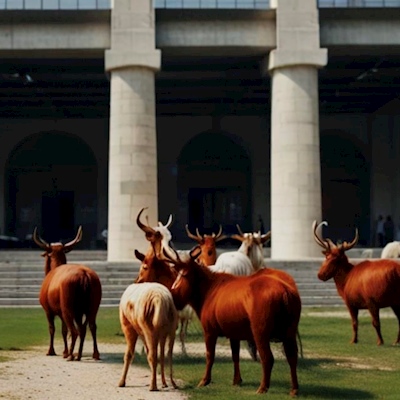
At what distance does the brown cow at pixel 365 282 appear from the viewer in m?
15.6

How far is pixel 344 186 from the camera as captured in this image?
49688 millimetres

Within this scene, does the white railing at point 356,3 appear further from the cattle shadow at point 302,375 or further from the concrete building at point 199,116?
Result: the cattle shadow at point 302,375

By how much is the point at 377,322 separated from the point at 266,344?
250 inches

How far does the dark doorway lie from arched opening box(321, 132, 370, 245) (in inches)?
607

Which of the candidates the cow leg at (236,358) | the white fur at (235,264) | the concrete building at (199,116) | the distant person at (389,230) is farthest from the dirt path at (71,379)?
the distant person at (389,230)

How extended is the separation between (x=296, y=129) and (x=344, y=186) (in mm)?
19773

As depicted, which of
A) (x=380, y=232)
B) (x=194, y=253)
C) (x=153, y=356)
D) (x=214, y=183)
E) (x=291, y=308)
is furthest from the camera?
(x=214, y=183)

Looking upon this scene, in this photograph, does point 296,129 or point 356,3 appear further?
point 356,3

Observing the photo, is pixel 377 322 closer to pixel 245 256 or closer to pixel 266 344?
pixel 245 256

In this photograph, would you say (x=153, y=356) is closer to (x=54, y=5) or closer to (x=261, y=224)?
(x=54, y=5)

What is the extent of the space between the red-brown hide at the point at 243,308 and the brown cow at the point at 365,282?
16.5ft

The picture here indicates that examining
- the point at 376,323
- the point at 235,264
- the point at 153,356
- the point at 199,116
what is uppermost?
the point at 199,116

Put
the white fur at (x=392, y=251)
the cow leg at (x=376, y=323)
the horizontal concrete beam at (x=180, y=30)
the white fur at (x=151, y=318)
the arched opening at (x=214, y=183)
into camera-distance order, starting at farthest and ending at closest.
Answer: the arched opening at (x=214, y=183)
the horizontal concrete beam at (x=180, y=30)
the white fur at (x=392, y=251)
the cow leg at (x=376, y=323)
the white fur at (x=151, y=318)

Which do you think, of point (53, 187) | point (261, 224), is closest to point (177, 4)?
point (261, 224)
